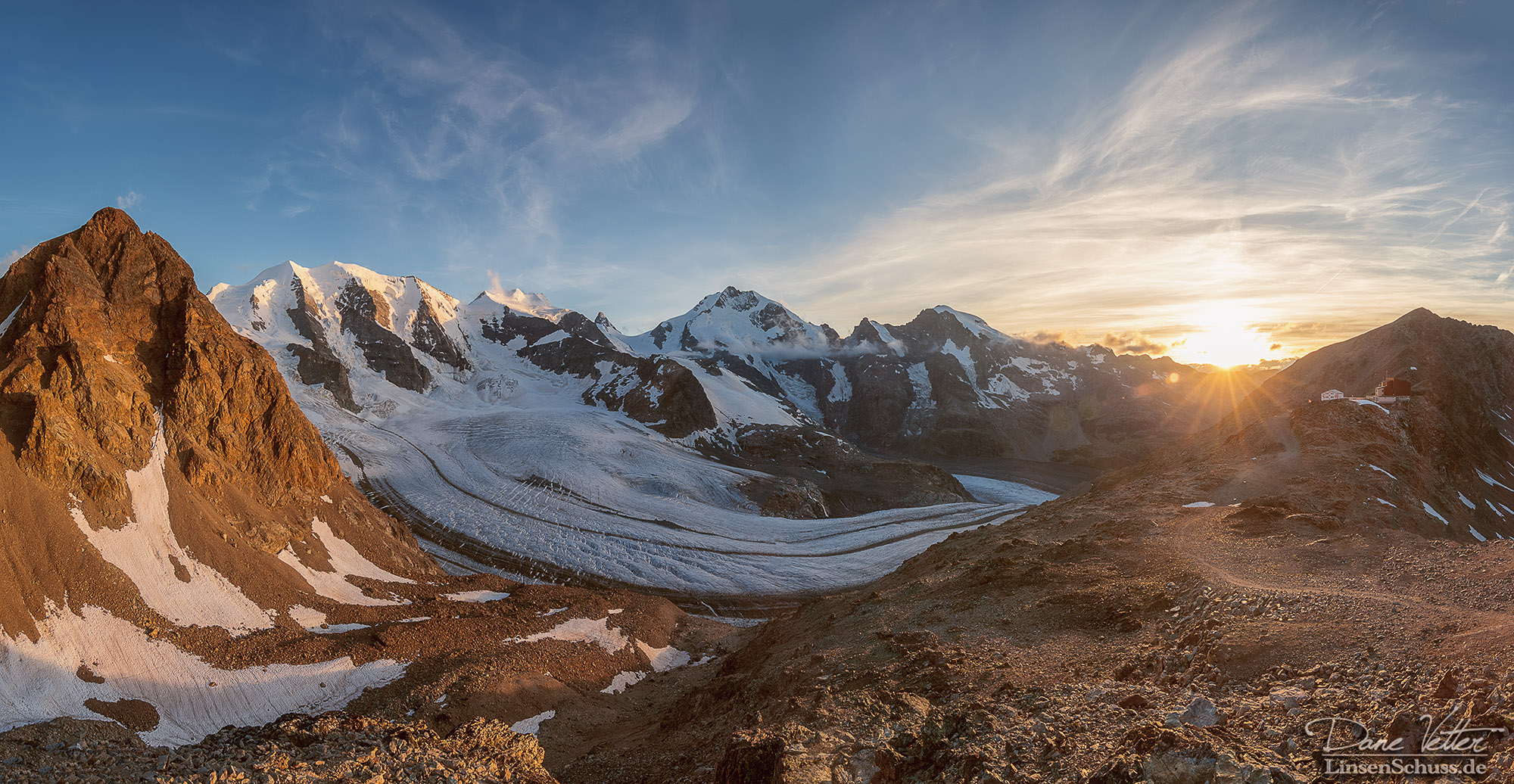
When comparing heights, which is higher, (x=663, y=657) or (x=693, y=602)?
(x=663, y=657)

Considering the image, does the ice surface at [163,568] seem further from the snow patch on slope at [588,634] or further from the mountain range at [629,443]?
the mountain range at [629,443]

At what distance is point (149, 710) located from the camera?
17969mm

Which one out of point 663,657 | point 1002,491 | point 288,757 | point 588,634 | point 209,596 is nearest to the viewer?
point 288,757

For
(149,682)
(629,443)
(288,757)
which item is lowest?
(149,682)

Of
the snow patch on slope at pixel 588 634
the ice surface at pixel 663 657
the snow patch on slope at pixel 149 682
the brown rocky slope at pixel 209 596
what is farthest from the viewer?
the ice surface at pixel 663 657

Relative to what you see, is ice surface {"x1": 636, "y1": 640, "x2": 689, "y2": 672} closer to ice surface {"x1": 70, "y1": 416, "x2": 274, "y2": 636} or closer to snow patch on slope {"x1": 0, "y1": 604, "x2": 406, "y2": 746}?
snow patch on slope {"x1": 0, "y1": 604, "x2": 406, "y2": 746}

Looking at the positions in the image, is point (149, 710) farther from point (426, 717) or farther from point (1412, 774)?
point (1412, 774)

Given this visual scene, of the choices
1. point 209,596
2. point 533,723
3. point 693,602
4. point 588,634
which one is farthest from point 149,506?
point 693,602

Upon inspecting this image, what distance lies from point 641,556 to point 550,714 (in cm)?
3020

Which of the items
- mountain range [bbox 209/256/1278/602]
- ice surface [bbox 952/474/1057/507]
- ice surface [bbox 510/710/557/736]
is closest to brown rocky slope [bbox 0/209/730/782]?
ice surface [bbox 510/710/557/736]

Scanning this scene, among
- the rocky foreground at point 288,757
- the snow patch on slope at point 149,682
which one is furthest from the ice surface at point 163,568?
the rocky foreground at point 288,757

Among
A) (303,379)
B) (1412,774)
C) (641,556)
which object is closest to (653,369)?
(303,379)

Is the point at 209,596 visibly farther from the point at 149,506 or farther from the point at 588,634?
the point at 588,634

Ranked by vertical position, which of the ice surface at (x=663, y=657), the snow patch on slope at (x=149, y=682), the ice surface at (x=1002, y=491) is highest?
the snow patch on slope at (x=149, y=682)
